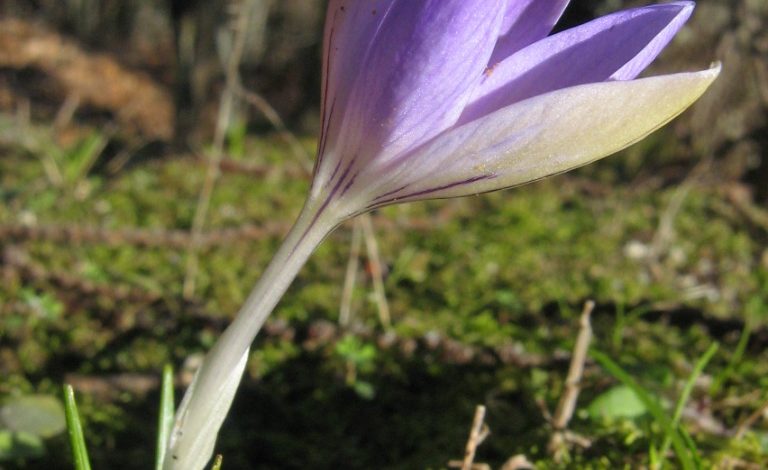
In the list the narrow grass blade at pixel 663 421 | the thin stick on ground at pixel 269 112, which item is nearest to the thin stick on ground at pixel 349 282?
the thin stick on ground at pixel 269 112

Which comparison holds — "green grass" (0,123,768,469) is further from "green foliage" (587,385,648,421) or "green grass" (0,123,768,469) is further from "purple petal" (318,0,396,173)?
"purple petal" (318,0,396,173)

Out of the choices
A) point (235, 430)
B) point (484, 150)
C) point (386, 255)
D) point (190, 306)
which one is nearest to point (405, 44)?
point (484, 150)

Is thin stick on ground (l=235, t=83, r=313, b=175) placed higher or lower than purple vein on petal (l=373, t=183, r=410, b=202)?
higher

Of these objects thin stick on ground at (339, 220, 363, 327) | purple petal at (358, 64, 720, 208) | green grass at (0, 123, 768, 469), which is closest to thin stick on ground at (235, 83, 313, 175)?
thin stick on ground at (339, 220, 363, 327)

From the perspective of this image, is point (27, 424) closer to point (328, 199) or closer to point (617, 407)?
point (328, 199)

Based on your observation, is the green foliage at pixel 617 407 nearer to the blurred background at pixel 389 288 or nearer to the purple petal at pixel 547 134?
the blurred background at pixel 389 288

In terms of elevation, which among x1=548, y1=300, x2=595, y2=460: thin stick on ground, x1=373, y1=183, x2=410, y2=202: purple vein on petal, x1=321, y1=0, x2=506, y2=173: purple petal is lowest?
x1=548, y1=300, x2=595, y2=460: thin stick on ground
